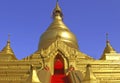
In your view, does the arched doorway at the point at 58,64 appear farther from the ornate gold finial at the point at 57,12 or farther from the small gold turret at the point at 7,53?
the ornate gold finial at the point at 57,12

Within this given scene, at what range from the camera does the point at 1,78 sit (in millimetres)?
24422

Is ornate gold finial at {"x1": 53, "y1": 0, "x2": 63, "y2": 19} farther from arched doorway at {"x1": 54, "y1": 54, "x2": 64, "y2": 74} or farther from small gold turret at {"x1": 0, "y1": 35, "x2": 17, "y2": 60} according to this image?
arched doorway at {"x1": 54, "y1": 54, "x2": 64, "y2": 74}

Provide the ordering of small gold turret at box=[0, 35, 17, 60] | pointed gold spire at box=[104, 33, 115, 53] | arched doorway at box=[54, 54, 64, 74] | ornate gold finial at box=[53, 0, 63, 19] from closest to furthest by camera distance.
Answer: arched doorway at box=[54, 54, 64, 74], small gold turret at box=[0, 35, 17, 60], pointed gold spire at box=[104, 33, 115, 53], ornate gold finial at box=[53, 0, 63, 19]

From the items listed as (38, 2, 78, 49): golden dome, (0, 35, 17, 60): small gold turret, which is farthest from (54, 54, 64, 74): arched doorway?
(38, 2, 78, 49): golden dome

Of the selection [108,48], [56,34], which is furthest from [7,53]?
[108,48]

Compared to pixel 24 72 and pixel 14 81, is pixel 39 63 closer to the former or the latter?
pixel 24 72

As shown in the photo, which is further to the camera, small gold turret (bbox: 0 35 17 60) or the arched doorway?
small gold turret (bbox: 0 35 17 60)

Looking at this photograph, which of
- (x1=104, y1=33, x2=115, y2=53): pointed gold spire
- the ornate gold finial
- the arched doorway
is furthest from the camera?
the ornate gold finial

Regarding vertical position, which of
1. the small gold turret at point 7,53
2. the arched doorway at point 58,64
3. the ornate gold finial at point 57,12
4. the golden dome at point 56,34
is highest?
the ornate gold finial at point 57,12

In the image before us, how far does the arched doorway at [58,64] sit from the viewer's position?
82.9 ft

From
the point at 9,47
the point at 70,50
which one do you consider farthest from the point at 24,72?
the point at 9,47

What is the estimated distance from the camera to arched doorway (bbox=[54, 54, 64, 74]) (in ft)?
82.9

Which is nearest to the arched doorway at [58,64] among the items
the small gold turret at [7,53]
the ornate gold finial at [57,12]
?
the small gold turret at [7,53]

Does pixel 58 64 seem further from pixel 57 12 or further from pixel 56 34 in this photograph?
pixel 57 12
